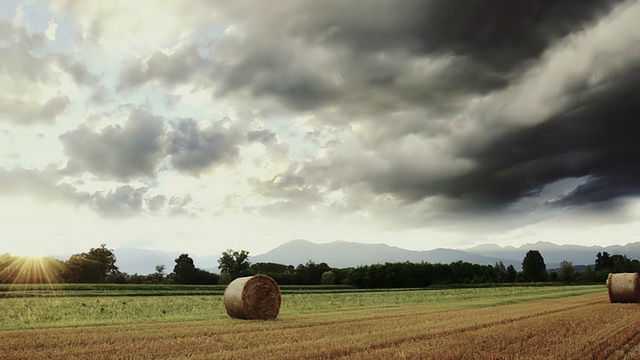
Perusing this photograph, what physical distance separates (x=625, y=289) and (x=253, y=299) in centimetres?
2351

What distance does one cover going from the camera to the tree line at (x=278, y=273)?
73.8 meters

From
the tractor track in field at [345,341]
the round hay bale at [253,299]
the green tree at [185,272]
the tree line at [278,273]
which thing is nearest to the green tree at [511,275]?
the tree line at [278,273]

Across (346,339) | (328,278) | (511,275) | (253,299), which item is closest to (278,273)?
(328,278)

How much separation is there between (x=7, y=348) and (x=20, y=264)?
229ft

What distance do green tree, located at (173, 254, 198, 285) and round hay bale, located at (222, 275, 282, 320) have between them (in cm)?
6712

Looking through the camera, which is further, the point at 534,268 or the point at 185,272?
the point at 534,268

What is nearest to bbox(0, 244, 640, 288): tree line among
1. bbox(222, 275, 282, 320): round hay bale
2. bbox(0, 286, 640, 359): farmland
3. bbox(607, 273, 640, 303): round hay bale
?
bbox(222, 275, 282, 320): round hay bale

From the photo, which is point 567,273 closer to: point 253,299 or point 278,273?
point 278,273

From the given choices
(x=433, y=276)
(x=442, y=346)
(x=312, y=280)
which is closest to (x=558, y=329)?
(x=442, y=346)

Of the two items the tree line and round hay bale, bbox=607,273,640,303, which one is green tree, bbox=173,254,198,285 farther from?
round hay bale, bbox=607,273,640,303

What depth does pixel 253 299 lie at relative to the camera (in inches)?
874

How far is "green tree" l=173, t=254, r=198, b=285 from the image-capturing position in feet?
285

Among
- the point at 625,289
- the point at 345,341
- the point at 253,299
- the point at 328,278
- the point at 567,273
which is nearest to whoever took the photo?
the point at 345,341

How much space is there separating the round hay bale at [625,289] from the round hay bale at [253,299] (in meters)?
22.0
